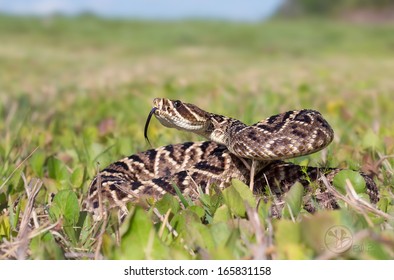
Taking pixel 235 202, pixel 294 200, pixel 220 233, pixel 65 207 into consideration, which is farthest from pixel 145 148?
pixel 220 233

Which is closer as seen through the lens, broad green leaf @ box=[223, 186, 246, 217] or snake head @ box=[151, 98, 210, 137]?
broad green leaf @ box=[223, 186, 246, 217]

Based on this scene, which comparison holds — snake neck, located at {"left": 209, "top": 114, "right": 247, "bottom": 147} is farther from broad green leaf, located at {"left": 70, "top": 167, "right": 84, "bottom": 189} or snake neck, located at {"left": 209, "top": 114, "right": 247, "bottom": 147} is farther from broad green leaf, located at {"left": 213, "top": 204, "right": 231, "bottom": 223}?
broad green leaf, located at {"left": 213, "top": 204, "right": 231, "bottom": 223}

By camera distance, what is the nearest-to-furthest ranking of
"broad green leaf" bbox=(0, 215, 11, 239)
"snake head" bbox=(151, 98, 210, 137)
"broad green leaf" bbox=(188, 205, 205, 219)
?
"broad green leaf" bbox=(0, 215, 11, 239), "broad green leaf" bbox=(188, 205, 205, 219), "snake head" bbox=(151, 98, 210, 137)

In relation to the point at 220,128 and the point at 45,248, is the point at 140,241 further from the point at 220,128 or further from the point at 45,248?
the point at 220,128

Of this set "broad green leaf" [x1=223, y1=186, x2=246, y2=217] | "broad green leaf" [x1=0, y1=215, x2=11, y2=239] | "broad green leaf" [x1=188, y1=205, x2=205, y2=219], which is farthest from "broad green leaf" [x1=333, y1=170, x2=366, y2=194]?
"broad green leaf" [x1=0, y1=215, x2=11, y2=239]

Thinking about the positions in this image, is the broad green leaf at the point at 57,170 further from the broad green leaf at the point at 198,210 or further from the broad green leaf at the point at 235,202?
the broad green leaf at the point at 235,202
